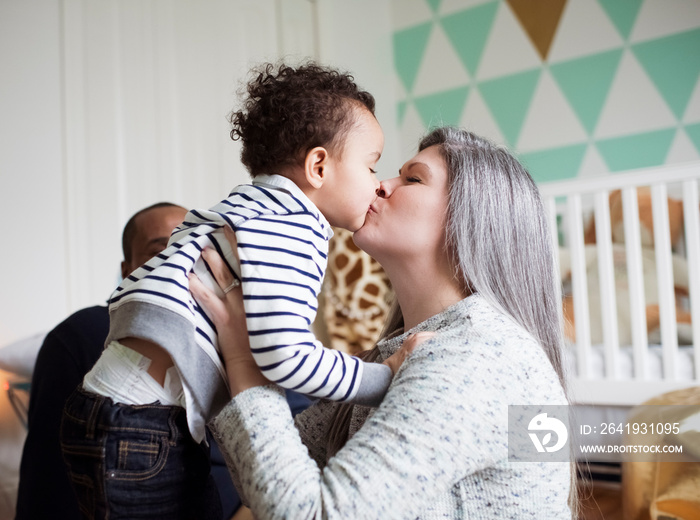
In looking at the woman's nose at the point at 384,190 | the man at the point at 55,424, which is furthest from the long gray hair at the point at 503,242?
the man at the point at 55,424

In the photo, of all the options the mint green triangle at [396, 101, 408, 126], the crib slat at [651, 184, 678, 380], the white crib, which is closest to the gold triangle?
the mint green triangle at [396, 101, 408, 126]

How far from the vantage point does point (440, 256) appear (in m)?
1.08

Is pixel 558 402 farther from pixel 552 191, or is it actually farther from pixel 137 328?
pixel 552 191

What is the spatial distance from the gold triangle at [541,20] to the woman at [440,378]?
238cm

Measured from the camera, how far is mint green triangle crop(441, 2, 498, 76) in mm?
3410

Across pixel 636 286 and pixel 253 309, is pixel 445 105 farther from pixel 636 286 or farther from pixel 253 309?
pixel 253 309

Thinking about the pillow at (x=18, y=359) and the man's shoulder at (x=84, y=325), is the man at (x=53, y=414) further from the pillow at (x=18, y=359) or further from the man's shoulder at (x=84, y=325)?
the pillow at (x=18, y=359)

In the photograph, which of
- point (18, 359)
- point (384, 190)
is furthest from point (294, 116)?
point (18, 359)

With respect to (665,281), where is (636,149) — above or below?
above

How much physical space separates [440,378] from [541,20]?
297 cm

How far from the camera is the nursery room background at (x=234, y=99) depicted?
197 centimetres

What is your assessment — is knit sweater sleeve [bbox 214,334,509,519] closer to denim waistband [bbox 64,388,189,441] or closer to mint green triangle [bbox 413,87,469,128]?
denim waistband [bbox 64,388,189,441]

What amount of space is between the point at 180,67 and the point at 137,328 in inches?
78.5

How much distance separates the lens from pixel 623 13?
305 centimetres
